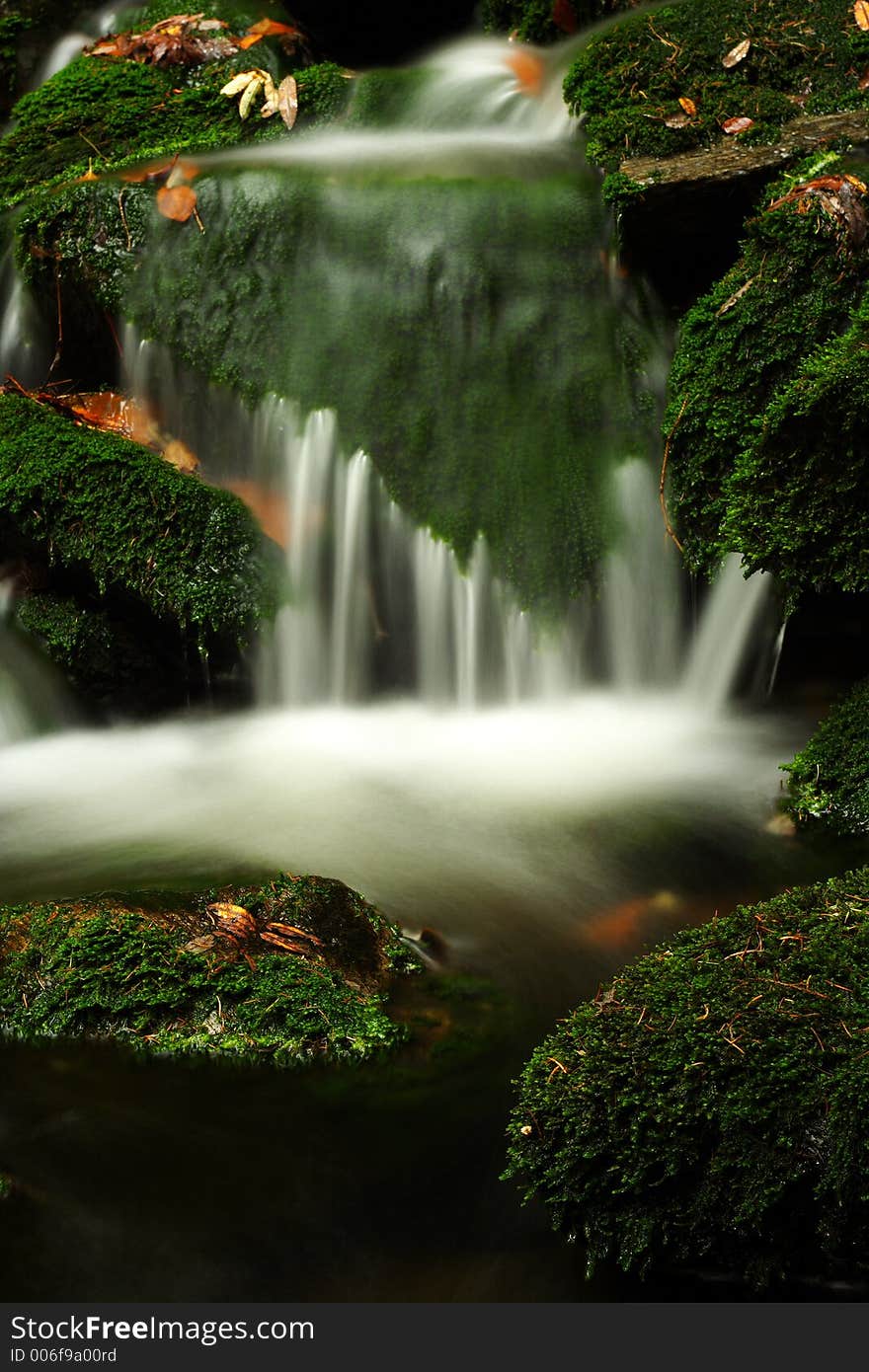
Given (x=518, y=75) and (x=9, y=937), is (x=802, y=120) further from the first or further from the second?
(x=9, y=937)

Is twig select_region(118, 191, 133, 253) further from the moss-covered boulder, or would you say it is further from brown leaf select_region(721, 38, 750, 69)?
brown leaf select_region(721, 38, 750, 69)

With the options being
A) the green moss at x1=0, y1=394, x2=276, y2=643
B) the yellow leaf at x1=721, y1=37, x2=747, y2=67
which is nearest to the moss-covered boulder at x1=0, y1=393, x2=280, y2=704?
the green moss at x1=0, y1=394, x2=276, y2=643

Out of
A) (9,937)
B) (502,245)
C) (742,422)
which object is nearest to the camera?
(9,937)

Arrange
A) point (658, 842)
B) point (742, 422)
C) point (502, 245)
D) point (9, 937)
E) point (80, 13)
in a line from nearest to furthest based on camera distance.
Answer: point (9, 937) < point (658, 842) < point (742, 422) < point (502, 245) < point (80, 13)

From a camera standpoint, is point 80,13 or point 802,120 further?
point 80,13

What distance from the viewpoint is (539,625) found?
568 cm

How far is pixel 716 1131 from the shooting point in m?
2.57

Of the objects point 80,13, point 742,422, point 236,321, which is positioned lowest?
point 742,422

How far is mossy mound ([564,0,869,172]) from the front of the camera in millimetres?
5918

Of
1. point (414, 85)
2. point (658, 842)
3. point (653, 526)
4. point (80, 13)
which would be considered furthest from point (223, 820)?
point (80, 13)

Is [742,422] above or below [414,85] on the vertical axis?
below

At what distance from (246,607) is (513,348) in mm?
1628

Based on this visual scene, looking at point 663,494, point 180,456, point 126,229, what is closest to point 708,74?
point 663,494

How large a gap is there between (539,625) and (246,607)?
1.24 metres
